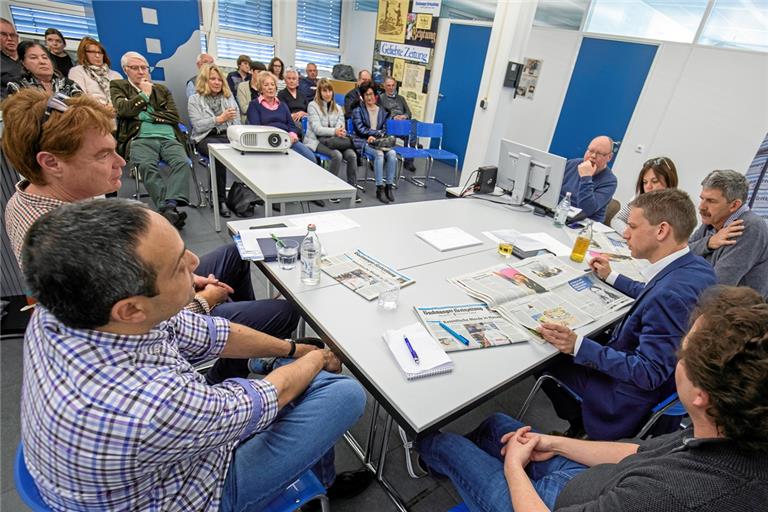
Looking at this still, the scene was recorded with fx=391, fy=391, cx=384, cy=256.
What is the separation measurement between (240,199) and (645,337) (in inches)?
136

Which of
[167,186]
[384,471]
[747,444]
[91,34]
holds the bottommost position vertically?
[384,471]

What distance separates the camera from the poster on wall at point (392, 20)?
6.51 meters

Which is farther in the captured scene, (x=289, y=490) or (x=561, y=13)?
(x=561, y=13)

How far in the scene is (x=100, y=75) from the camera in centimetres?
404

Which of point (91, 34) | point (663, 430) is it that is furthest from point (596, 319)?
point (91, 34)

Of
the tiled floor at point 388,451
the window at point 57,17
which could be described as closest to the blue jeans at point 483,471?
the tiled floor at point 388,451

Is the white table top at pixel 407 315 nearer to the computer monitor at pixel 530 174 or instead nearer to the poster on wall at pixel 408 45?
the computer monitor at pixel 530 174

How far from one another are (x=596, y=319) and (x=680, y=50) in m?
4.47

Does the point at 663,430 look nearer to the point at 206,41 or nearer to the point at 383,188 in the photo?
the point at 383,188

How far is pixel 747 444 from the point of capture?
68 cm

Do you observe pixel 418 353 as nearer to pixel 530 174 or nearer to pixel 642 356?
pixel 642 356

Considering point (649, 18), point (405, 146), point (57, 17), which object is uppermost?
point (649, 18)

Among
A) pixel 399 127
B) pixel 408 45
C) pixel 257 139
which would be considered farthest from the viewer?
pixel 408 45

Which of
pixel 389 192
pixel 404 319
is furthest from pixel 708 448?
pixel 389 192
